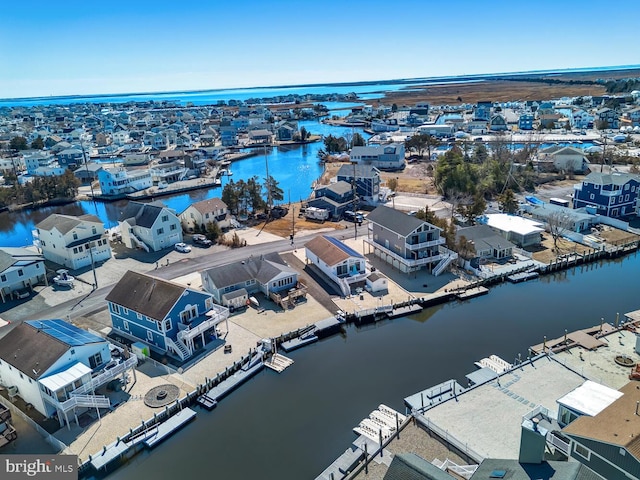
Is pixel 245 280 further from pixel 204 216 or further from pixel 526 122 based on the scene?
pixel 526 122

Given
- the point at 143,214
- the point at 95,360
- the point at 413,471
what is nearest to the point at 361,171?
the point at 143,214

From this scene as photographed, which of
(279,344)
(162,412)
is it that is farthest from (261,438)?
(279,344)

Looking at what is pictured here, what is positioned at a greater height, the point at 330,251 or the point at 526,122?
the point at 526,122

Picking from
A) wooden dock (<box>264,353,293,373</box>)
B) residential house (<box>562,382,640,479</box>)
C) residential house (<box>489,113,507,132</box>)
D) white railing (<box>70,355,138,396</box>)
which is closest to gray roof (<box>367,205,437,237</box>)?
wooden dock (<box>264,353,293,373</box>)

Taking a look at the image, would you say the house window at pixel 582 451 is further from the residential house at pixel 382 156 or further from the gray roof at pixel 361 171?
the residential house at pixel 382 156

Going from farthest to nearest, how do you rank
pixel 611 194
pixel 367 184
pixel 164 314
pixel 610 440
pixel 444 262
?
pixel 367 184 < pixel 611 194 < pixel 444 262 < pixel 164 314 < pixel 610 440

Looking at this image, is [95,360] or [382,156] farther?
[382,156]

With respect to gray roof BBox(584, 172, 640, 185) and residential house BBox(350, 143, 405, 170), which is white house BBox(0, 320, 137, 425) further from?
residential house BBox(350, 143, 405, 170)
